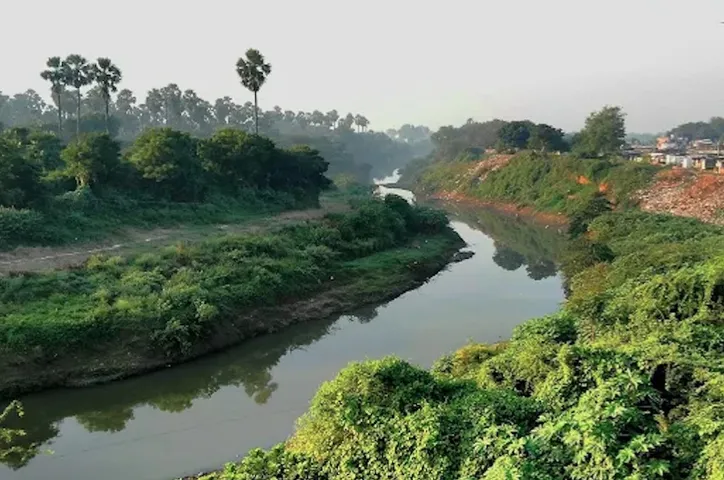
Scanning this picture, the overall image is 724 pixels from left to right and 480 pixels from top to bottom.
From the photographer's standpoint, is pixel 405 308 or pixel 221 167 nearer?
pixel 405 308

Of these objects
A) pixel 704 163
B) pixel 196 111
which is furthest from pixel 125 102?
pixel 704 163

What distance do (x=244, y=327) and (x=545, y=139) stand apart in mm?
80160

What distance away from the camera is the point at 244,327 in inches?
1118

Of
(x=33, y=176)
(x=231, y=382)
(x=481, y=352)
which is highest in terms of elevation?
(x=33, y=176)

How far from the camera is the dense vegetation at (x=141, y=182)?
1444 inches

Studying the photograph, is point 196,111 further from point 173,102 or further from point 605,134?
point 605,134

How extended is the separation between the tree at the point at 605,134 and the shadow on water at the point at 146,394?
69.5m

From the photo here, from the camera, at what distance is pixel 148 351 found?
24.7 m

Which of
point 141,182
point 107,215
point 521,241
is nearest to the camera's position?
point 107,215

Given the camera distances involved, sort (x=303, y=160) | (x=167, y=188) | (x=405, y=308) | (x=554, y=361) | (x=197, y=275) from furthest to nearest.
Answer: (x=303, y=160)
(x=167, y=188)
(x=405, y=308)
(x=197, y=275)
(x=554, y=361)

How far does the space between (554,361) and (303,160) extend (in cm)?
4962

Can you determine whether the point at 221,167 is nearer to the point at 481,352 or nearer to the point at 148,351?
the point at 148,351

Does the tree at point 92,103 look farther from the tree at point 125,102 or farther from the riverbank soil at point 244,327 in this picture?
the riverbank soil at point 244,327

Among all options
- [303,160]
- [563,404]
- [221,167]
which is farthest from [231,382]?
[303,160]
